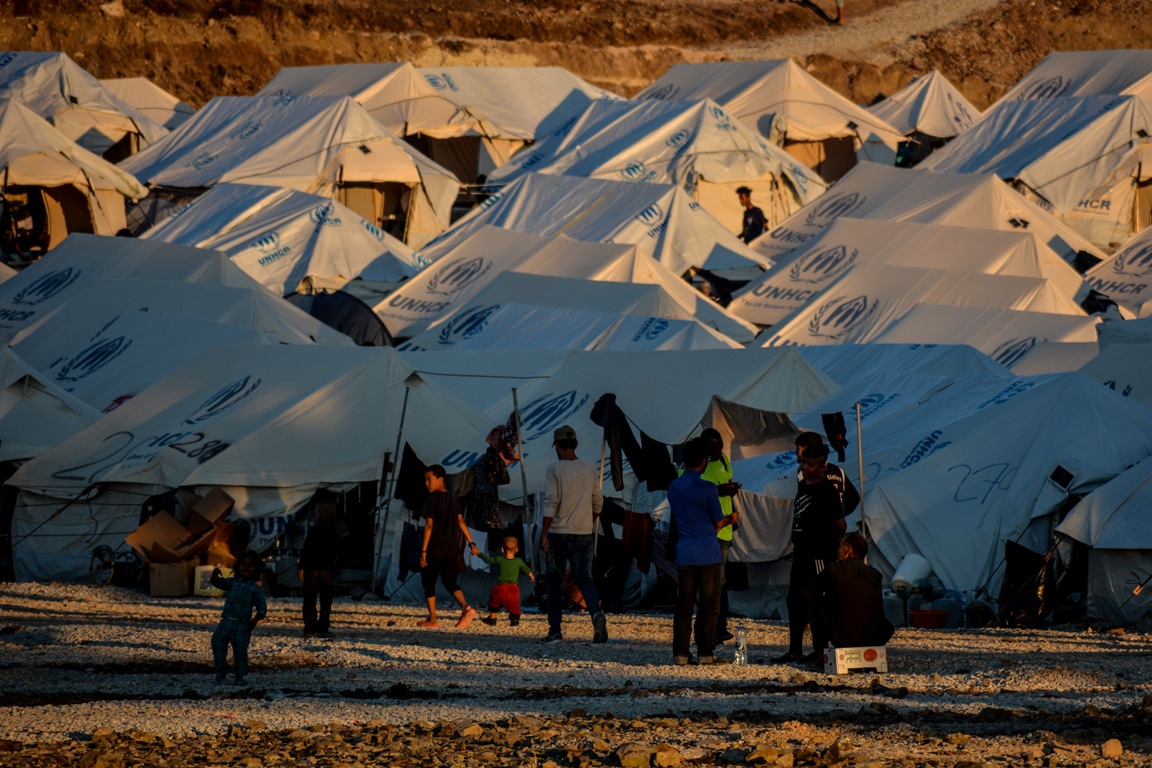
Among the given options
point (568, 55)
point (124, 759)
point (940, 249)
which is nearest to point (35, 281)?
point (940, 249)

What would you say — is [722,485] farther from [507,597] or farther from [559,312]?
[559,312]

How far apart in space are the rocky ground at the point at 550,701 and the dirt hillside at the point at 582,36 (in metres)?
40.4

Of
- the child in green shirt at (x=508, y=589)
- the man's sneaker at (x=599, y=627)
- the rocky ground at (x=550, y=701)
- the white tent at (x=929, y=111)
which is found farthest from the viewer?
the white tent at (x=929, y=111)

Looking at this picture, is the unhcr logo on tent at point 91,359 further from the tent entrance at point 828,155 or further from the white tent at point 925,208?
the tent entrance at point 828,155

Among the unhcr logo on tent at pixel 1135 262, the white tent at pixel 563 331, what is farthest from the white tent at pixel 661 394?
the unhcr logo on tent at pixel 1135 262

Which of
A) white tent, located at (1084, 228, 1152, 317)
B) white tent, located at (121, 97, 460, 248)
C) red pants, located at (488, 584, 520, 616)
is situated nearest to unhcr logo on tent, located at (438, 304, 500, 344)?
red pants, located at (488, 584, 520, 616)

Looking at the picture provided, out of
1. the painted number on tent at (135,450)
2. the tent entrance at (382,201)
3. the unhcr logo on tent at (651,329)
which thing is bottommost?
the painted number on tent at (135,450)

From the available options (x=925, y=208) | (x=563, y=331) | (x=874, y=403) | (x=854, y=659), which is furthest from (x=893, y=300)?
(x=854, y=659)

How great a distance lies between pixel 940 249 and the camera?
96.9ft

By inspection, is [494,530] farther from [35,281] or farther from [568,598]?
[35,281]

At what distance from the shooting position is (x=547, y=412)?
62.4 feet

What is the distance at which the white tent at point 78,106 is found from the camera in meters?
43.5

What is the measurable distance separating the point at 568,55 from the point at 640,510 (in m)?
42.8

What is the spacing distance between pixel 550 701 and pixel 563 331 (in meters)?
13.6
